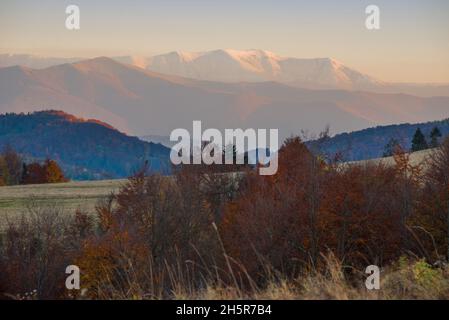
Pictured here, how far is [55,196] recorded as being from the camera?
8269 centimetres

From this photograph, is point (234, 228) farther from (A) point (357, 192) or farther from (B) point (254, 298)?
(B) point (254, 298)

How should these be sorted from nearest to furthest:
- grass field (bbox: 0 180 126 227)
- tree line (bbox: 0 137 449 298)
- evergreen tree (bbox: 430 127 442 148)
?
tree line (bbox: 0 137 449 298)
grass field (bbox: 0 180 126 227)
evergreen tree (bbox: 430 127 442 148)

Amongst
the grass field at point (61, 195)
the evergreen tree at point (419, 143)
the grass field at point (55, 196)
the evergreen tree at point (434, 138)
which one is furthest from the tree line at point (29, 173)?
the evergreen tree at point (434, 138)

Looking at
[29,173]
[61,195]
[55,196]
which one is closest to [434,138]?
[61,195]

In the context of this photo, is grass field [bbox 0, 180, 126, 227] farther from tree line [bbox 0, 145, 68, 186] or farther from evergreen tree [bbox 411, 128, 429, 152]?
evergreen tree [bbox 411, 128, 429, 152]

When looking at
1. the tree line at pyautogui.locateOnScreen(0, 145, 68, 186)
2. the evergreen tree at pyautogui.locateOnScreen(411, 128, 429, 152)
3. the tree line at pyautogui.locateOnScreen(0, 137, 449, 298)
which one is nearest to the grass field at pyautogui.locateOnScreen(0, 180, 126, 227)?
the tree line at pyautogui.locateOnScreen(0, 137, 449, 298)

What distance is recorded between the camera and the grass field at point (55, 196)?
230 ft

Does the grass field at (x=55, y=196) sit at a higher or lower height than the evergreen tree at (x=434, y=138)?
lower

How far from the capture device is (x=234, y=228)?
43.4 m

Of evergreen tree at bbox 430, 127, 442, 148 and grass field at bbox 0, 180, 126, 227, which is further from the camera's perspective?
evergreen tree at bbox 430, 127, 442, 148

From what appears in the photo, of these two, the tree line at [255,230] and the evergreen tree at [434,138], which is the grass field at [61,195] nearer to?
the tree line at [255,230]

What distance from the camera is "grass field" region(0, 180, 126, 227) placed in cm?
7019

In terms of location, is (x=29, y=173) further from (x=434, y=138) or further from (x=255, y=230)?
(x=255, y=230)
